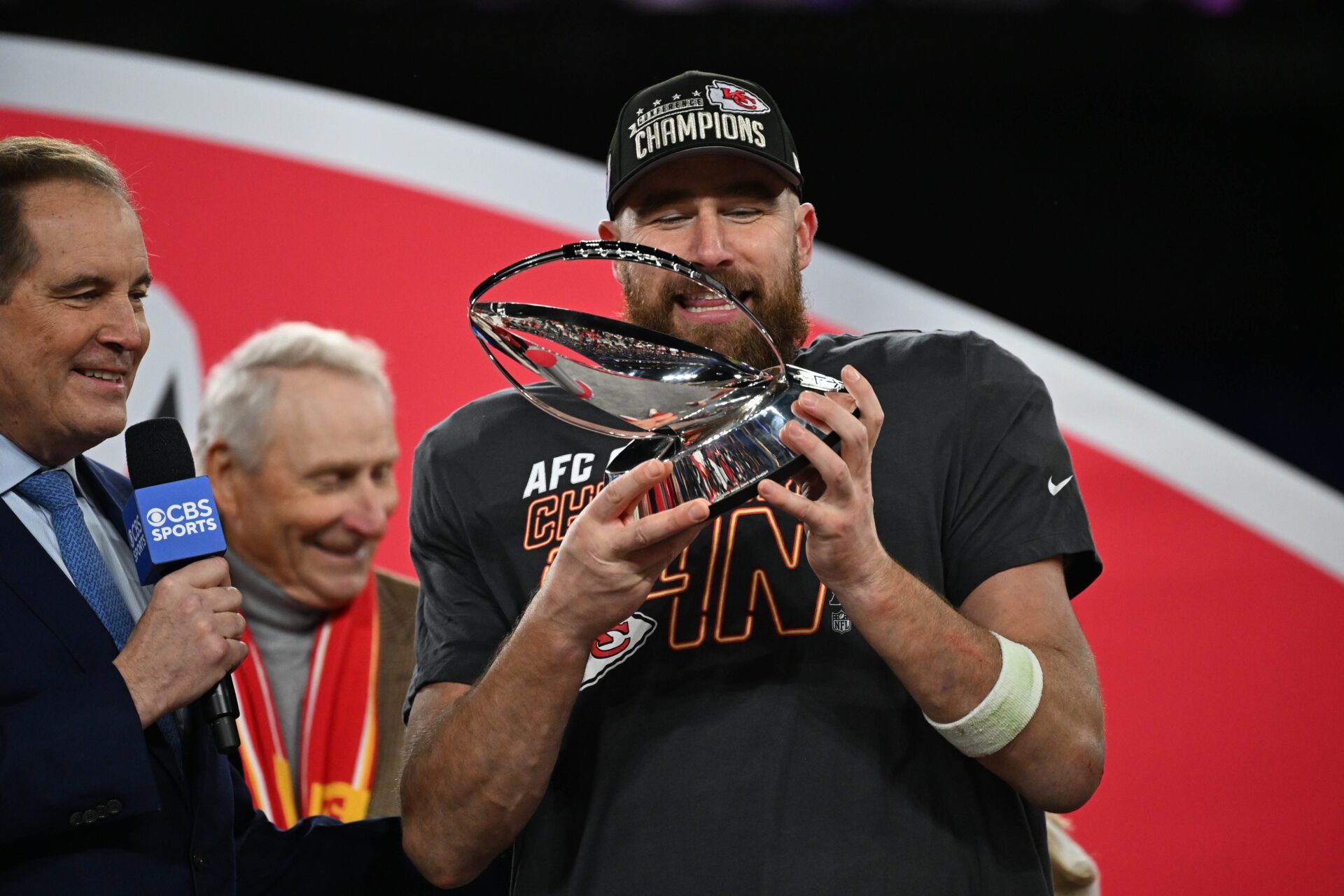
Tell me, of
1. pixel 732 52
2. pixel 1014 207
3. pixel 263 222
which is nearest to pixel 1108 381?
pixel 1014 207

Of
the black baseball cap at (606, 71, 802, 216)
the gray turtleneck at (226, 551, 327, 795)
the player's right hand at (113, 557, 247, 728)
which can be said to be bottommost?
the gray turtleneck at (226, 551, 327, 795)

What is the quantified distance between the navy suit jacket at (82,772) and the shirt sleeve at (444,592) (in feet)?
0.93

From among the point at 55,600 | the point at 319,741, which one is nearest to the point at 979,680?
the point at 55,600

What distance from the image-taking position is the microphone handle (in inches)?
55.4

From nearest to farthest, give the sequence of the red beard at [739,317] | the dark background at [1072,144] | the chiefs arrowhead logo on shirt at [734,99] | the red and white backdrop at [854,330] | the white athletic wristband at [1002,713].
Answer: the white athletic wristband at [1002,713] → the red beard at [739,317] → the chiefs arrowhead logo on shirt at [734,99] → the red and white backdrop at [854,330] → the dark background at [1072,144]

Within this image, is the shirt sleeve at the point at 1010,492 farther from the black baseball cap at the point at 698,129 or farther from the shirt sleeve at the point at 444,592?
the shirt sleeve at the point at 444,592

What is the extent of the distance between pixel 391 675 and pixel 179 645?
1194mm

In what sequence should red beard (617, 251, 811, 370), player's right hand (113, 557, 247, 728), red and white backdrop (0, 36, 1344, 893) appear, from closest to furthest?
player's right hand (113, 557, 247, 728) → red beard (617, 251, 811, 370) → red and white backdrop (0, 36, 1344, 893)

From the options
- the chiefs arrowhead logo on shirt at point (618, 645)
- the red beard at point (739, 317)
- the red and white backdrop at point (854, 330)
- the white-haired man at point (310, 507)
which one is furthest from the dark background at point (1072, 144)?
the chiefs arrowhead logo on shirt at point (618, 645)

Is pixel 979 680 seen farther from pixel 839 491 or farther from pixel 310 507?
pixel 310 507

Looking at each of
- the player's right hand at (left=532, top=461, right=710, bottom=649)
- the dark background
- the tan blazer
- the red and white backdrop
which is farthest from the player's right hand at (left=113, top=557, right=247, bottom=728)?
the dark background

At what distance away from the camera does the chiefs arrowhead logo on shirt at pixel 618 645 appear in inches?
57.2

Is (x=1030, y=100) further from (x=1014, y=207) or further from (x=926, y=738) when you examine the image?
(x=926, y=738)

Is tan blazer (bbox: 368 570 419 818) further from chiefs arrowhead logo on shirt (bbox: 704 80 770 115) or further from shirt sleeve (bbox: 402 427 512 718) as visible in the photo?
chiefs arrowhead logo on shirt (bbox: 704 80 770 115)
